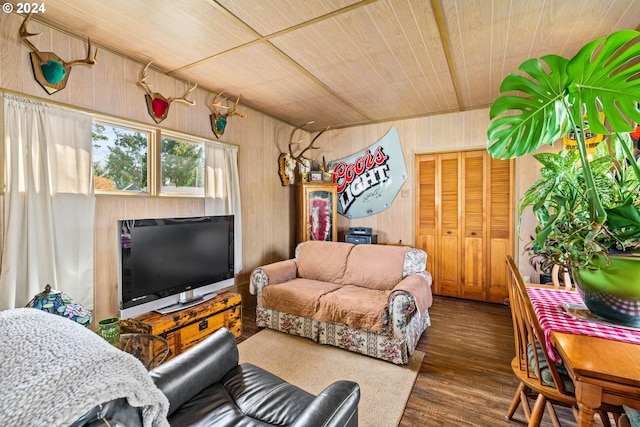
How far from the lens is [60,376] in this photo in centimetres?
50

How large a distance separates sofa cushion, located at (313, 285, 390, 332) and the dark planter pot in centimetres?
139

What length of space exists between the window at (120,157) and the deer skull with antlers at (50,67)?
336mm

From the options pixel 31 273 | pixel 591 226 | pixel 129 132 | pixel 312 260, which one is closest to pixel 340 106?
pixel 312 260

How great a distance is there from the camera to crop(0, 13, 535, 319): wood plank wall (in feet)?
6.74

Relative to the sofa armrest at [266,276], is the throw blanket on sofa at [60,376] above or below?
above

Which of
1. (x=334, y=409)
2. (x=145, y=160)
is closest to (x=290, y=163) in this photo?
(x=145, y=160)

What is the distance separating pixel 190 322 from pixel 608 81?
9.90 feet

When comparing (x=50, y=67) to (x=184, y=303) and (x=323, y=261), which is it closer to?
(x=184, y=303)

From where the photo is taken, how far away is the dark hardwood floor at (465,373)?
1.77m

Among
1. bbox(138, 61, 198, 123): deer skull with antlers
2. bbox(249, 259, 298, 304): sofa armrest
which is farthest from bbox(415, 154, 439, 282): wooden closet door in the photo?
bbox(138, 61, 198, 123): deer skull with antlers

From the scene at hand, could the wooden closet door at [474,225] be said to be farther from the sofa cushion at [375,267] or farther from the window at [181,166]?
the window at [181,166]

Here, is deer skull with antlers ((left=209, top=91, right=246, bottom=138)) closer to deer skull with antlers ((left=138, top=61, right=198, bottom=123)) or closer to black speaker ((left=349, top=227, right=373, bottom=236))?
deer skull with antlers ((left=138, top=61, right=198, bottom=123))

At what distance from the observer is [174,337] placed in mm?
2287

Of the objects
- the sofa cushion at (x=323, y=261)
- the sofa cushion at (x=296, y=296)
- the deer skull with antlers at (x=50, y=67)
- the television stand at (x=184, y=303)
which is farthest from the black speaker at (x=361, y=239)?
the deer skull with antlers at (x=50, y=67)
